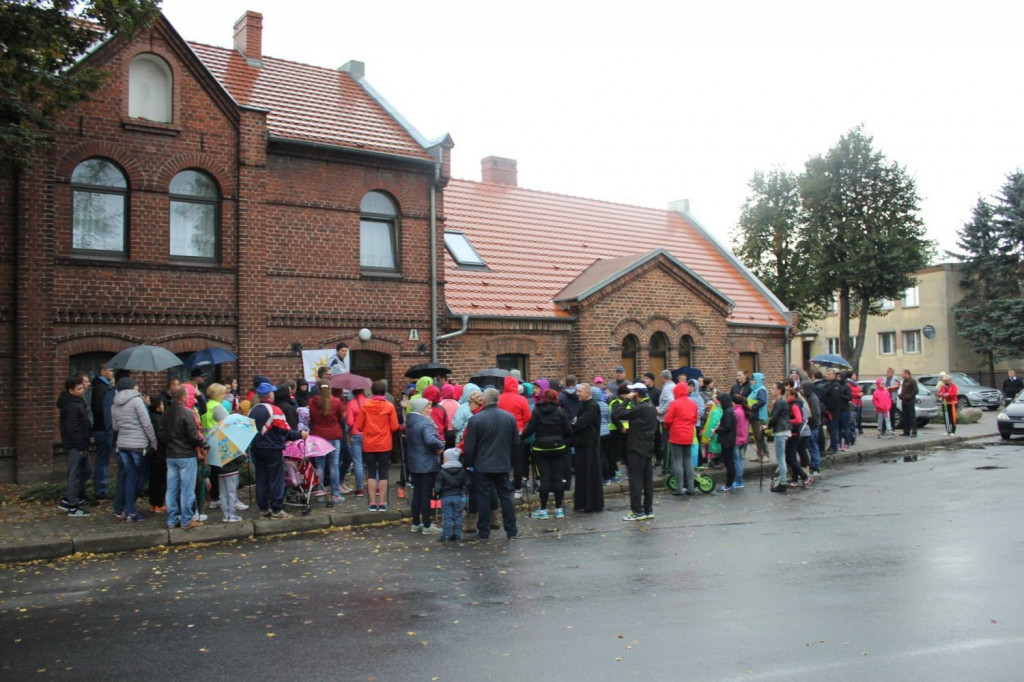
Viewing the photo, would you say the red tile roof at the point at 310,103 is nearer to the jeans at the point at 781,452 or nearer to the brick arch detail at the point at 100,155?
the brick arch detail at the point at 100,155

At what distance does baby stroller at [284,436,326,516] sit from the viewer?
38.7ft

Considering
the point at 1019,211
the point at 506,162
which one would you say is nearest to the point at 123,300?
the point at 506,162

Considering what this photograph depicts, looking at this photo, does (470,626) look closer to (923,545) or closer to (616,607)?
(616,607)

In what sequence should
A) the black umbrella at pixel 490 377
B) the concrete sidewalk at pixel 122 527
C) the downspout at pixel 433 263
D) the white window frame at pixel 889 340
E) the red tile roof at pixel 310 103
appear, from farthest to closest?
the white window frame at pixel 889 340
the downspout at pixel 433 263
the red tile roof at pixel 310 103
the black umbrella at pixel 490 377
the concrete sidewalk at pixel 122 527

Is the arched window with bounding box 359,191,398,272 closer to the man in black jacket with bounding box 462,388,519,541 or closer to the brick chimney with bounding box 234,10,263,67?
the brick chimney with bounding box 234,10,263,67

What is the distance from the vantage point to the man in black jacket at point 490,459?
1034 centimetres

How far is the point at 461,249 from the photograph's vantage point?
20.8m

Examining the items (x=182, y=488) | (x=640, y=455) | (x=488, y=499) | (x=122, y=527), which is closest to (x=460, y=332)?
(x=640, y=455)

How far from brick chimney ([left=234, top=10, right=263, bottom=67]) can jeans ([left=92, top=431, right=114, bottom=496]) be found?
10.3 metres

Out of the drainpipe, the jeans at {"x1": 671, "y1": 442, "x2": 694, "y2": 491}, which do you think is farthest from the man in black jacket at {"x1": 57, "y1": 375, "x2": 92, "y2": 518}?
the jeans at {"x1": 671, "y1": 442, "x2": 694, "y2": 491}

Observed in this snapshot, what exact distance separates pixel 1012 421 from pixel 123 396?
2079 centimetres

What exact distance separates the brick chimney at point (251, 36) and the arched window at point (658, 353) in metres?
12.0

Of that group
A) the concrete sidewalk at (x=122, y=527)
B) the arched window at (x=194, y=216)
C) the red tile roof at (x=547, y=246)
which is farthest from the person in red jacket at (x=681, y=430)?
the arched window at (x=194, y=216)

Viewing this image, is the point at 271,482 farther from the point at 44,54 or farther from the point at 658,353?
the point at 658,353
